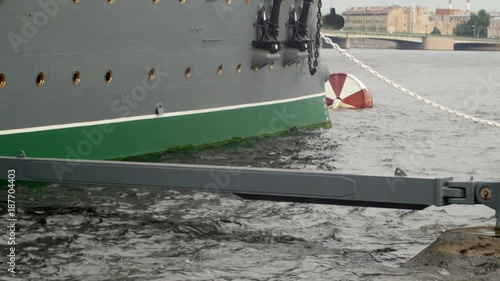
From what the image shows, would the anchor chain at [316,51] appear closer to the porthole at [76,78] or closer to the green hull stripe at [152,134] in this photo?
the green hull stripe at [152,134]

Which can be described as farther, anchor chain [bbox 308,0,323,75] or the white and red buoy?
the white and red buoy

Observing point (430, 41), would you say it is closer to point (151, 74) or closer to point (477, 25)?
point (477, 25)

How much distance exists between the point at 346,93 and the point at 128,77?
14444mm

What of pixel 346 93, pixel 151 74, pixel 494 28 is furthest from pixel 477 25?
pixel 151 74

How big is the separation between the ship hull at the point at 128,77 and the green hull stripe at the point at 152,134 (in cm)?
1

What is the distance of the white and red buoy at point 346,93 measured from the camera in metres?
25.6

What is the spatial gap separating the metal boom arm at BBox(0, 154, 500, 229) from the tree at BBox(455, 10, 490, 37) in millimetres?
158630

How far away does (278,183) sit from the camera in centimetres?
877

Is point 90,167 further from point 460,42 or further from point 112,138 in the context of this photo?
point 460,42

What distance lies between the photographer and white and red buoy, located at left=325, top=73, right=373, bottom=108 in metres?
25.6

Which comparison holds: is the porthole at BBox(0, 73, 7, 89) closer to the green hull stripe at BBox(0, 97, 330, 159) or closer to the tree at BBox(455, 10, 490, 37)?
the green hull stripe at BBox(0, 97, 330, 159)

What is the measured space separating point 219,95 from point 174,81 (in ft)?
4.79

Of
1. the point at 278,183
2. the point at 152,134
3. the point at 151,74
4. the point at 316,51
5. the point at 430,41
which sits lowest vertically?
the point at 430,41

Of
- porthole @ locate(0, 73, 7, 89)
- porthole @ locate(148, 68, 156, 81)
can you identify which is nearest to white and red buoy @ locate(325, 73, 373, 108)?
A: porthole @ locate(148, 68, 156, 81)
